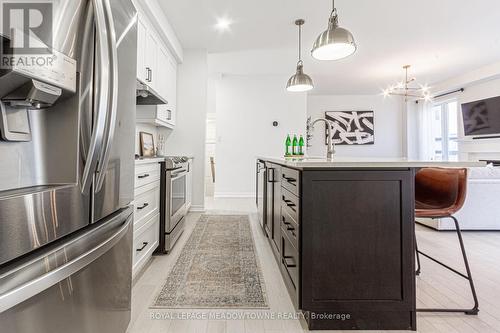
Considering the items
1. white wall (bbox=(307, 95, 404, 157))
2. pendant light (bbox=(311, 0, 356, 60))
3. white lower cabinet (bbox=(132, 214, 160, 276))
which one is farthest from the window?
white lower cabinet (bbox=(132, 214, 160, 276))

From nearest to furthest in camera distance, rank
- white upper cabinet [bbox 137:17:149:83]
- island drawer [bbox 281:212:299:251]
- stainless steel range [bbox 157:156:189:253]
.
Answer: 1. island drawer [bbox 281:212:299:251]
2. stainless steel range [bbox 157:156:189:253]
3. white upper cabinet [bbox 137:17:149:83]

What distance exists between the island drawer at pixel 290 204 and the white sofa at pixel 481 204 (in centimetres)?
245

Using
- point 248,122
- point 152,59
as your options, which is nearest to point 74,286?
point 152,59

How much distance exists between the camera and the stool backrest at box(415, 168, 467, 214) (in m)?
1.67

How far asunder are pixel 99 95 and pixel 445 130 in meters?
8.00

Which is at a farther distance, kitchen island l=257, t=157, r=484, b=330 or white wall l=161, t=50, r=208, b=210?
white wall l=161, t=50, r=208, b=210

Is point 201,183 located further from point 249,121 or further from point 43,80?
point 43,80

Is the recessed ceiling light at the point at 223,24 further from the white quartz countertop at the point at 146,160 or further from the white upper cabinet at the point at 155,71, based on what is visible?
the white quartz countertop at the point at 146,160

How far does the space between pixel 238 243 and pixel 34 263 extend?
2.20 metres

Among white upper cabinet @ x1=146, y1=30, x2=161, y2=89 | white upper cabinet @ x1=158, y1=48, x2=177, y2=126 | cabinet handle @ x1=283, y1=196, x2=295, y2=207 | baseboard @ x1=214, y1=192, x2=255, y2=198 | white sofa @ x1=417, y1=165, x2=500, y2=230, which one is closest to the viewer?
cabinet handle @ x1=283, y1=196, x2=295, y2=207

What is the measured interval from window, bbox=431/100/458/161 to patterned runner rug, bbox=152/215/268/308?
6.21 meters

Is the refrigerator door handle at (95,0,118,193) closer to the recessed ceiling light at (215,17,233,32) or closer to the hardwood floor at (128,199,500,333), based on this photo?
the hardwood floor at (128,199,500,333)
